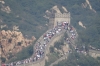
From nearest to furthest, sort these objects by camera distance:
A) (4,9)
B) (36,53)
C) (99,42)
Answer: (36,53)
(99,42)
(4,9)

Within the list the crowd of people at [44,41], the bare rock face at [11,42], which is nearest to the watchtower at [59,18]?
the crowd of people at [44,41]

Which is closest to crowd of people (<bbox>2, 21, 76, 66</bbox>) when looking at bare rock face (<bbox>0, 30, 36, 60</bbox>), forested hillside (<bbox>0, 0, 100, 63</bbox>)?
forested hillside (<bbox>0, 0, 100, 63</bbox>)

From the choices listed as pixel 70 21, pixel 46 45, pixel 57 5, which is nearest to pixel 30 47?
pixel 46 45

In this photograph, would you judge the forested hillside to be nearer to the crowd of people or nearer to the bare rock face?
the crowd of people

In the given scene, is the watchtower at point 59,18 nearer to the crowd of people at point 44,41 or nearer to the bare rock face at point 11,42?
the crowd of people at point 44,41

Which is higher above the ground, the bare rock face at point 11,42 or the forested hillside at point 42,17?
the forested hillside at point 42,17

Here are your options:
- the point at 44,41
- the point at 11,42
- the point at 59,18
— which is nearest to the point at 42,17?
the point at 59,18

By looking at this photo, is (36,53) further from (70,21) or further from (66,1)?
(66,1)
